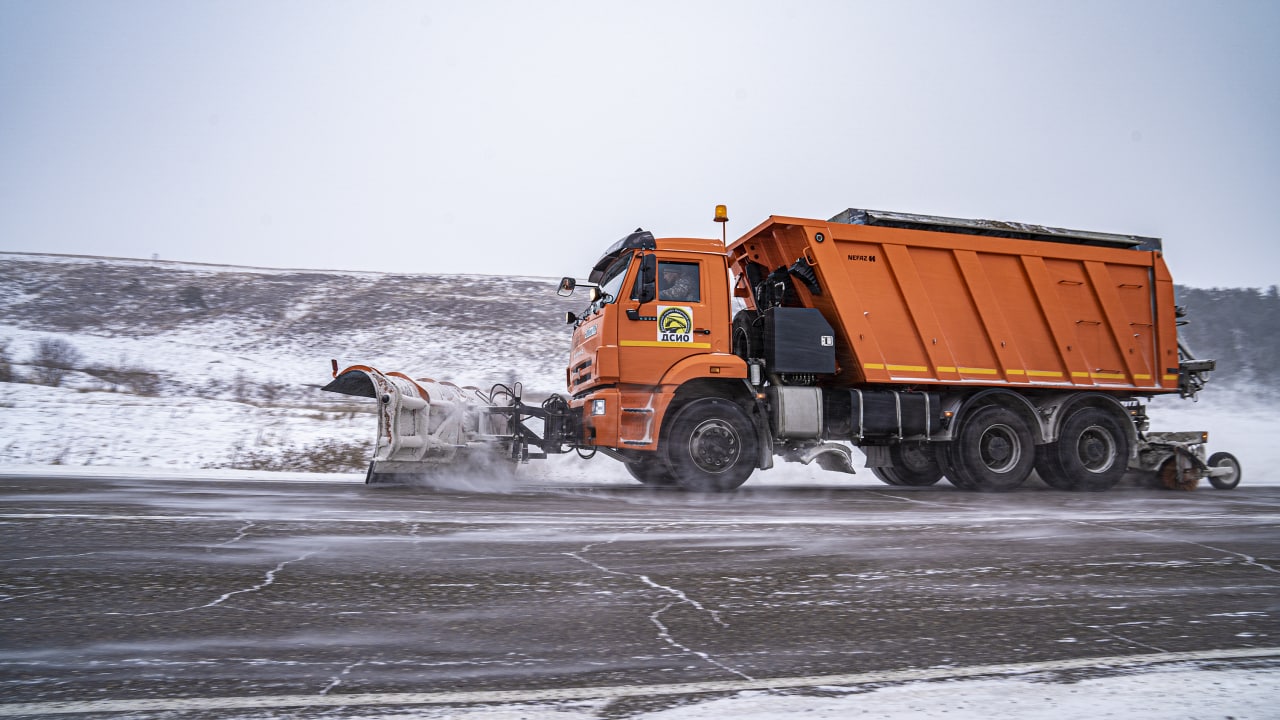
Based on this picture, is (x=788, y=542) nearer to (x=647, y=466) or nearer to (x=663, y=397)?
(x=663, y=397)

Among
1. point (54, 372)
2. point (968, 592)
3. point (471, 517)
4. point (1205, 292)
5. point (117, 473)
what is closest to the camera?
point (968, 592)

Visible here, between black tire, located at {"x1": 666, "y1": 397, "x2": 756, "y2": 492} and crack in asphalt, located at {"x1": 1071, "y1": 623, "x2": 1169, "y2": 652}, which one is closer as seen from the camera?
crack in asphalt, located at {"x1": 1071, "y1": 623, "x2": 1169, "y2": 652}

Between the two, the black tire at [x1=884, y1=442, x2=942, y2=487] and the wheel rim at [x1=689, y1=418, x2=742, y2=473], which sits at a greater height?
the wheel rim at [x1=689, y1=418, x2=742, y2=473]

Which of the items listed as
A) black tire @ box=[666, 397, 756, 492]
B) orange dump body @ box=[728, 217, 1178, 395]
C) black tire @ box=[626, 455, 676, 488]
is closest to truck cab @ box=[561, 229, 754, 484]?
→ black tire @ box=[666, 397, 756, 492]

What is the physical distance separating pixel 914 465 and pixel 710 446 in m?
4.03

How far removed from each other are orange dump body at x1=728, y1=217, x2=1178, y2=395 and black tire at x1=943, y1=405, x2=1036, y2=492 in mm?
499

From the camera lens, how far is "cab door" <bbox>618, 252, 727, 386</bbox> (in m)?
8.79

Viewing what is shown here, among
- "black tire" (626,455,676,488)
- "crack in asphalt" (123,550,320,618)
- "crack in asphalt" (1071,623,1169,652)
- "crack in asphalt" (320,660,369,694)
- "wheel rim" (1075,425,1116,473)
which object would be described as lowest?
"black tire" (626,455,676,488)

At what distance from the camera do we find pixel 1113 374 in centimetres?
1075

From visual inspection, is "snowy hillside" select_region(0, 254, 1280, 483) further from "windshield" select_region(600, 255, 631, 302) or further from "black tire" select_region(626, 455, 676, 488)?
"windshield" select_region(600, 255, 631, 302)

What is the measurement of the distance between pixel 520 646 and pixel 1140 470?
11.4 m

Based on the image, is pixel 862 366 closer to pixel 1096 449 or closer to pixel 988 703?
pixel 1096 449

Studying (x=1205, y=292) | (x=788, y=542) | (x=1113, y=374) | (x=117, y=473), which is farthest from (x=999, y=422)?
(x=1205, y=292)

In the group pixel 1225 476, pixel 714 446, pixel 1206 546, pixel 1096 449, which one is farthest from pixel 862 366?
pixel 1225 476
